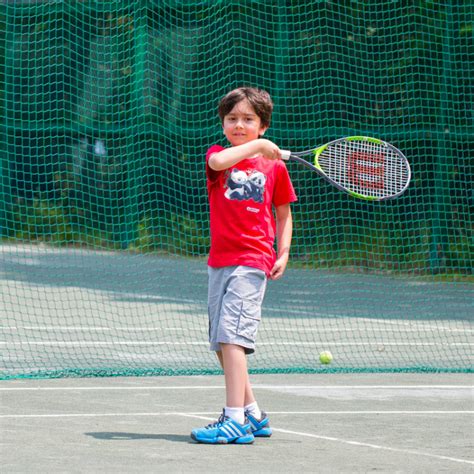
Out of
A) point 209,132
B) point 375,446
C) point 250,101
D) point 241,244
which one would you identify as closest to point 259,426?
point 375,446

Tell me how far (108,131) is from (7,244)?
2140 mm

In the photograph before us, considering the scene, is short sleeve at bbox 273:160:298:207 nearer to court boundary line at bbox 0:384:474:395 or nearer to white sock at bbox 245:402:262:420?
white sock at bbox 245:402:262:420

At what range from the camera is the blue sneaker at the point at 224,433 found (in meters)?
5.60

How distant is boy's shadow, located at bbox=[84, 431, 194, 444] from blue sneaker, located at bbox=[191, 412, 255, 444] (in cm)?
7

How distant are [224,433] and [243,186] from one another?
1.14m

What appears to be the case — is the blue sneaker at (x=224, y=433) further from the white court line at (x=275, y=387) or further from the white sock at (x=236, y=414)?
the white court line at (x=275, y=387)

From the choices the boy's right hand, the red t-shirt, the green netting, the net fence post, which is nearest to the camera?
the boy's right hand

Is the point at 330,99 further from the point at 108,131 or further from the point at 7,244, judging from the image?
Result: the point at 7,244

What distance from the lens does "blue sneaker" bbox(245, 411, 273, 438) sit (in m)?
5.80

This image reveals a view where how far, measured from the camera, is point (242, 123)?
588cm

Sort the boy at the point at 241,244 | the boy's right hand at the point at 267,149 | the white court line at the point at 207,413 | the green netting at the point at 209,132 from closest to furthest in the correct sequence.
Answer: the boy's right hand at the point at 267,149
the boy at the point at 241,244
the white court line at the point at 207,413
the green netting at the point at 209,132

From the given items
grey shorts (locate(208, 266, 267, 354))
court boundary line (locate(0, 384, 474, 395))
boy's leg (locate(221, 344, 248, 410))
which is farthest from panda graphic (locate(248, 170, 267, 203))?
court boundary line (locate(0, 384, 474, 395))

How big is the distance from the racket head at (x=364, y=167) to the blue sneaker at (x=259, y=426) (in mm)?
1405

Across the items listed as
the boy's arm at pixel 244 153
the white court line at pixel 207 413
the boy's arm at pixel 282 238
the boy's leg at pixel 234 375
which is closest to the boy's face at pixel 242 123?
the boy's arm at pixel 244 153
